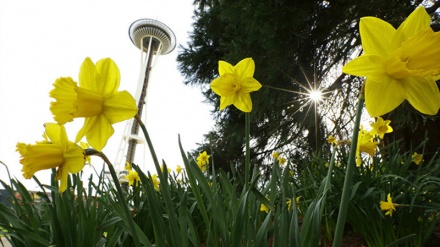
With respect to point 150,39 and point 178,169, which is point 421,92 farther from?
point 150,39

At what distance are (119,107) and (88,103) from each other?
5 centimetres

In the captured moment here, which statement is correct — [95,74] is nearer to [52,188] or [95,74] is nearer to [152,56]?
[52,188]

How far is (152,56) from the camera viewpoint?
1115 inches

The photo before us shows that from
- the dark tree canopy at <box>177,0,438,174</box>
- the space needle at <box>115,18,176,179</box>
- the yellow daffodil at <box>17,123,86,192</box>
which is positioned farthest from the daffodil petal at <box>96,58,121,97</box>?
the space needle at <box>115,18,176,179</box>

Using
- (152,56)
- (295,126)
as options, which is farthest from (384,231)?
(152,56)

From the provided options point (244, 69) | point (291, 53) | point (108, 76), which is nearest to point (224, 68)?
point (244, 69)

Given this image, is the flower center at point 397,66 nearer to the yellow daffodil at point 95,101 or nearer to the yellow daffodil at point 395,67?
the yellow daffodil at point 395,67

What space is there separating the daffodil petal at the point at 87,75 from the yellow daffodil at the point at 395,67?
430 mm

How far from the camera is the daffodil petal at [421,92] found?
1.51 feet

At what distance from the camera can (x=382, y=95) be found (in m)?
0.46

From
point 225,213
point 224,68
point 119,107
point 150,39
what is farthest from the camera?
point 150,39

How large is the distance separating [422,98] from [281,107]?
7.64ft

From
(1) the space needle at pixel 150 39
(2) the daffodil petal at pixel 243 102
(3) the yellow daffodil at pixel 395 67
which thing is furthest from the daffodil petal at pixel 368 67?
(1) the space needle at pixel 150 39

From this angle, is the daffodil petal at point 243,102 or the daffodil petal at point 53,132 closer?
the daffodil petal at point 53,132
